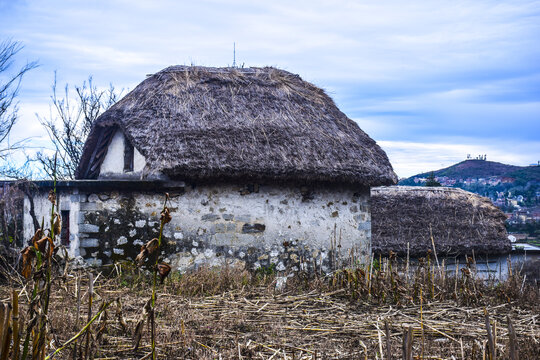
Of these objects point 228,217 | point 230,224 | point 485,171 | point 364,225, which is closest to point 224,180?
point 228,217

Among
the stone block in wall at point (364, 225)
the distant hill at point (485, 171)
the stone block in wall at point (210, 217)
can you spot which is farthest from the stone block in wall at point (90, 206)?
the distant hill at point (485, 171)

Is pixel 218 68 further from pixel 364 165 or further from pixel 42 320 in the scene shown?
pixel 42 320

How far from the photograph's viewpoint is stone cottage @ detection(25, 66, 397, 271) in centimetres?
775

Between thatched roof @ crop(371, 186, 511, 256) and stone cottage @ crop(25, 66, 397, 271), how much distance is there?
7.05 feet

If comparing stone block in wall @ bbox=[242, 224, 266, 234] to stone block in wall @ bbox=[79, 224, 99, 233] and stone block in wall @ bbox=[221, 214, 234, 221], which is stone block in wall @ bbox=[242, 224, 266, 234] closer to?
stone block in wall @ bbox=[221, 214, 234, 221]

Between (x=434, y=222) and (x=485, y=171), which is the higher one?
(x=485, y=171)

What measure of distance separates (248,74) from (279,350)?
768 centimetres

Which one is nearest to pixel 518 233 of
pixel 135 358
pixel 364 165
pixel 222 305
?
pixel 364 165

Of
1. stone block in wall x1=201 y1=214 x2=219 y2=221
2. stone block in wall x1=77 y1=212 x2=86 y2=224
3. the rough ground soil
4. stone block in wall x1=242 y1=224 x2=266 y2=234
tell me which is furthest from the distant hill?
the rough ground soil

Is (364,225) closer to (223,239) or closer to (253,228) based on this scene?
(253,228)

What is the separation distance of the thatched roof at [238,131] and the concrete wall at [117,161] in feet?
0.81

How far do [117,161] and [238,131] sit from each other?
8.05 ft

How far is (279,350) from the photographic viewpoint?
147 inches

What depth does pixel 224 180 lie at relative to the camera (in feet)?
27.3
